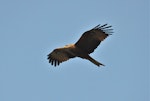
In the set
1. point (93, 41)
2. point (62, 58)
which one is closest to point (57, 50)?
point (62, 58)

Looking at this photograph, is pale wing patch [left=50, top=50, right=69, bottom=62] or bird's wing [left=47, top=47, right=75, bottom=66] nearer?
bird's wing [left=47, top=47, right=75, bottom=66]

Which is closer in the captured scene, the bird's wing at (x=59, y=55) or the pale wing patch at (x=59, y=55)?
the bird's wing at (x=59, y=55)

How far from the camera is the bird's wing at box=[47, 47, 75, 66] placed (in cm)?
1342

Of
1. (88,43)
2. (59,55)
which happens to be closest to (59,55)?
(59,55)

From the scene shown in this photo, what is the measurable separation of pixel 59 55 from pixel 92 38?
1.37m

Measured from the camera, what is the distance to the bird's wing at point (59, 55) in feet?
44.0

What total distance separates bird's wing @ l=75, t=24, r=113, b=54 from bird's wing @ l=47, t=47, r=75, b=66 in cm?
50

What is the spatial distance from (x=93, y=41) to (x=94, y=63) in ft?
3.13

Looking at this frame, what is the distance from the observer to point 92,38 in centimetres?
1316

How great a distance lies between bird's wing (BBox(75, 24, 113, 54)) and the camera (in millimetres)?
13000

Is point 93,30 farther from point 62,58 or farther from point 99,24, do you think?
point 62,58

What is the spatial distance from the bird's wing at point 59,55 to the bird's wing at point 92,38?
496mm

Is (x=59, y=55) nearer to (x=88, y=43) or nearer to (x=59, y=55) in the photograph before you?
(x=59, y=55)

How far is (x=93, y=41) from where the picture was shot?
13219mm
